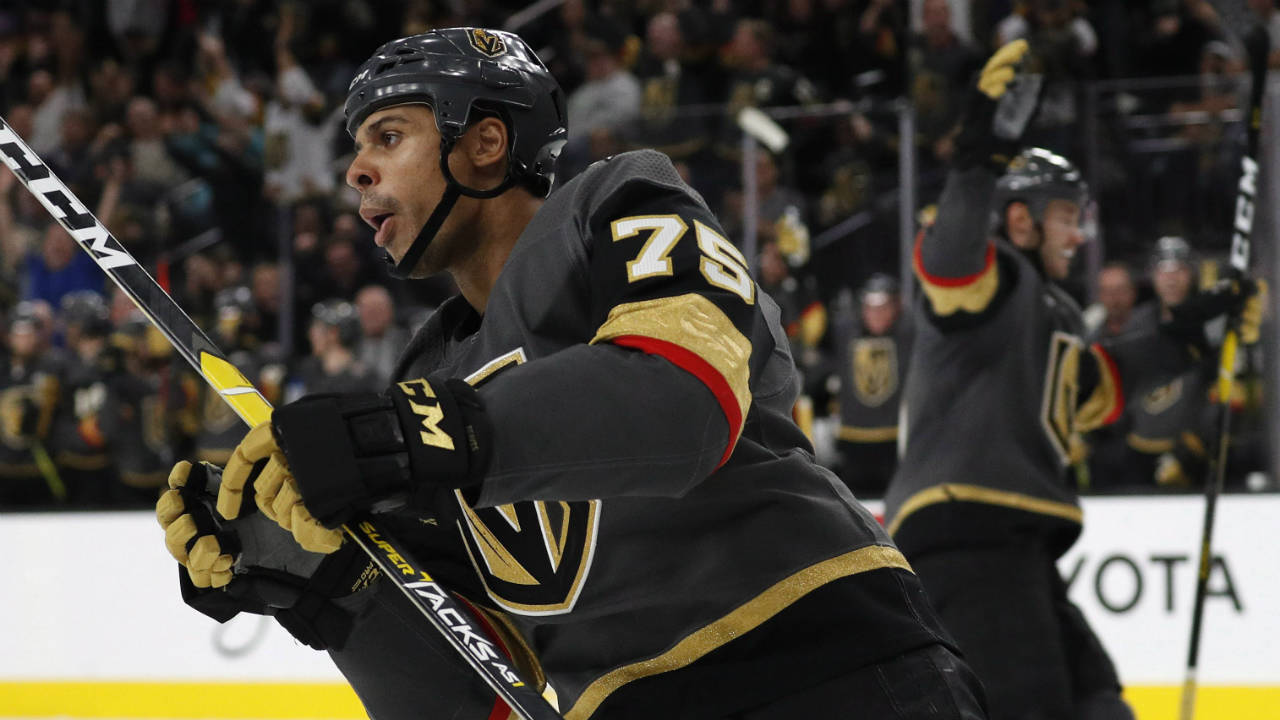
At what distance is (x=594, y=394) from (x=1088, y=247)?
4.29 metres

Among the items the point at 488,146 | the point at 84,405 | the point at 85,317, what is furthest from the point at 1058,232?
the point at 85,317

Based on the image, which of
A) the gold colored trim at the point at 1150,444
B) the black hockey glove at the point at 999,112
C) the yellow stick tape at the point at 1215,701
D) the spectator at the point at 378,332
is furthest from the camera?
the spectator at the point at 378,332

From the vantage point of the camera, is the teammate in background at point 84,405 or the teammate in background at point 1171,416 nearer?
the teammate in background at point 1171,416

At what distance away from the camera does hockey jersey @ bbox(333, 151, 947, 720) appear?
1.22m

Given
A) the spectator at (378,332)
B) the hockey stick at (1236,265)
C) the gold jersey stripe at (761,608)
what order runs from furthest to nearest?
the spectator at (378,332) < the hockey stick at (1236,265) < the gold jersey stripe at (761,608)

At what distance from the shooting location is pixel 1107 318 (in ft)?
16.8

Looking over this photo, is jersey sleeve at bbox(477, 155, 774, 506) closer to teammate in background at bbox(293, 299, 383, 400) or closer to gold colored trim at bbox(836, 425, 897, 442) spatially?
gold colored trim at bbox(836, 425, 897, 442)

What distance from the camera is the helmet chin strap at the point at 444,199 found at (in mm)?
1679

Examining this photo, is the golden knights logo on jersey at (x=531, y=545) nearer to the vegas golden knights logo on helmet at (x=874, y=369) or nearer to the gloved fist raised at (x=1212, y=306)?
the gloved fist raised at (x=1212, y=306)

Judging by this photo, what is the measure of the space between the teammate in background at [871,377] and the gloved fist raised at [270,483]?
15.1ft

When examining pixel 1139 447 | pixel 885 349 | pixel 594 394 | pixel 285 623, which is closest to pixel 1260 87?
pixel 1139 447

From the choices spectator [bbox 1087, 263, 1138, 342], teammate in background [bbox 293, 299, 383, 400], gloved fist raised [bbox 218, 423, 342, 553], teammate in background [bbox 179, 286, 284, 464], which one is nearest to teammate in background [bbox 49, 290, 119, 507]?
teammate in background [bbox 179, 286, 284, 464]

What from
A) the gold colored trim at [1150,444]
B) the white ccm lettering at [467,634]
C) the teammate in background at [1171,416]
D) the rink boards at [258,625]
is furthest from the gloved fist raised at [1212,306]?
the white ccm lettering at [467,634]

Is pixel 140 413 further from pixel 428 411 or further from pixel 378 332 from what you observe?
pixel 428 411
